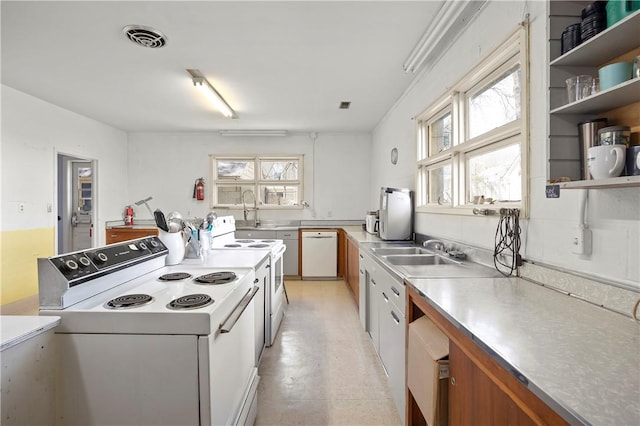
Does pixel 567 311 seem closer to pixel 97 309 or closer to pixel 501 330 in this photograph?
pixel 501 330

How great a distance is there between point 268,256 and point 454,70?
7.23 ft

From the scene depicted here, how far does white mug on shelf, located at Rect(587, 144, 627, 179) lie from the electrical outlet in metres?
0.33

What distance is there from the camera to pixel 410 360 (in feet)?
5.24

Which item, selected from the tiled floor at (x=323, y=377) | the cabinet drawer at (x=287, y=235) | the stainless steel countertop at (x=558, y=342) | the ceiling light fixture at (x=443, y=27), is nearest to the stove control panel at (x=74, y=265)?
the tiled floor at (x=323, y=377)

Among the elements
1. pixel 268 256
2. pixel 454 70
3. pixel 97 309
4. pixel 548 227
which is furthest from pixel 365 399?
pixel 454 70

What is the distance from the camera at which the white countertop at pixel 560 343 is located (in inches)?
24.9

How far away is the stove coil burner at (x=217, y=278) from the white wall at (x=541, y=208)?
1.64 meters

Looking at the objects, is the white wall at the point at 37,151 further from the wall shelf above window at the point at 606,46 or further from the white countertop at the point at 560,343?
the wall shelf above window at the point at 606,46

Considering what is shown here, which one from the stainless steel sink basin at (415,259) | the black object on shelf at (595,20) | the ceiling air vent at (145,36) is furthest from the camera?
the stainless steel sink basin at (415,259)

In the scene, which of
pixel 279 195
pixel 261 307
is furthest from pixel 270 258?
pixel 279 195

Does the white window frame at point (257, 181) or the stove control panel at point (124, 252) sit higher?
the white window frame at point (257, 181)

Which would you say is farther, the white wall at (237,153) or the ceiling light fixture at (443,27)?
the white wall at (237,153)

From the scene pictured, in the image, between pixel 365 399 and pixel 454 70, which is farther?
pixel 454 70

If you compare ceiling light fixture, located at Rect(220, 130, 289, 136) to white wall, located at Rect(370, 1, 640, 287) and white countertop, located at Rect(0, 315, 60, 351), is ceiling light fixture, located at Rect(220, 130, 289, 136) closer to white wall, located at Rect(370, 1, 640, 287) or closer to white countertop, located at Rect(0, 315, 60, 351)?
white wall, located at Rect(370, 1, 640, 287)
